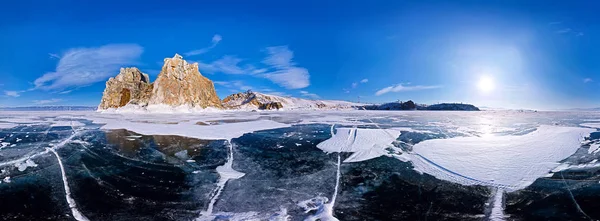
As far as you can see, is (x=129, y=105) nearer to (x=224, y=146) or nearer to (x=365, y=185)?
(x=224, y=146)

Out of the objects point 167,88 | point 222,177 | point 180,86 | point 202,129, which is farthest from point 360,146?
point 180,86

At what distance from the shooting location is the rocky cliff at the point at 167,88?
4862 cm

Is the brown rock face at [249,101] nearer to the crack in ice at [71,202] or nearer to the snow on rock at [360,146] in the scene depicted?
the snow on rock at [360,146]

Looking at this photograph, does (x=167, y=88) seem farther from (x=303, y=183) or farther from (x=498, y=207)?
(x=498, y=207)

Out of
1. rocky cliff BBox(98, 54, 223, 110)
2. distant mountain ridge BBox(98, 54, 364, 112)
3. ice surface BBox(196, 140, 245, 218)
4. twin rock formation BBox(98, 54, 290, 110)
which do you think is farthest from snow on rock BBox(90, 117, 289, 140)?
rocky cliff BBox(98, 54, 223, 110)

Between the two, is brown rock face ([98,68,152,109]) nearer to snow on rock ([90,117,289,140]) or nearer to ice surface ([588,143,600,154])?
snow on rock ([90,117,289,140])

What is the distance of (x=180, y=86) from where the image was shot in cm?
5022

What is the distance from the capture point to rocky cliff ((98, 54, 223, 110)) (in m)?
48.6

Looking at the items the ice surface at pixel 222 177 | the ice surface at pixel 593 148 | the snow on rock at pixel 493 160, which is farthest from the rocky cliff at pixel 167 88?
the ice surface at pixel 593 148

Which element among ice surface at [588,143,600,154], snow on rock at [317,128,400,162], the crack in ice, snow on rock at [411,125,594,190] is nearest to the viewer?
the crack in ice

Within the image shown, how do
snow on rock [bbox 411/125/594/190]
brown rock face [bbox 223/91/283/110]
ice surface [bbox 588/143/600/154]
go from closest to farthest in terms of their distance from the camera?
snow on rock [bbox 411/125/594/190] < ice surface [bbox 588/143/600/154] < brown rock face [bbox 223/91/283/110]

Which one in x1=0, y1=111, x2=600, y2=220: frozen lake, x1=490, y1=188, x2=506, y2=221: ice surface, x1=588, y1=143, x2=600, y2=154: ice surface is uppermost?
x1=588, y1=143, x2=600, y2=154: ice surface

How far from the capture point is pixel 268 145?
29.8 feet

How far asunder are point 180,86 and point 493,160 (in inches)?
2014
